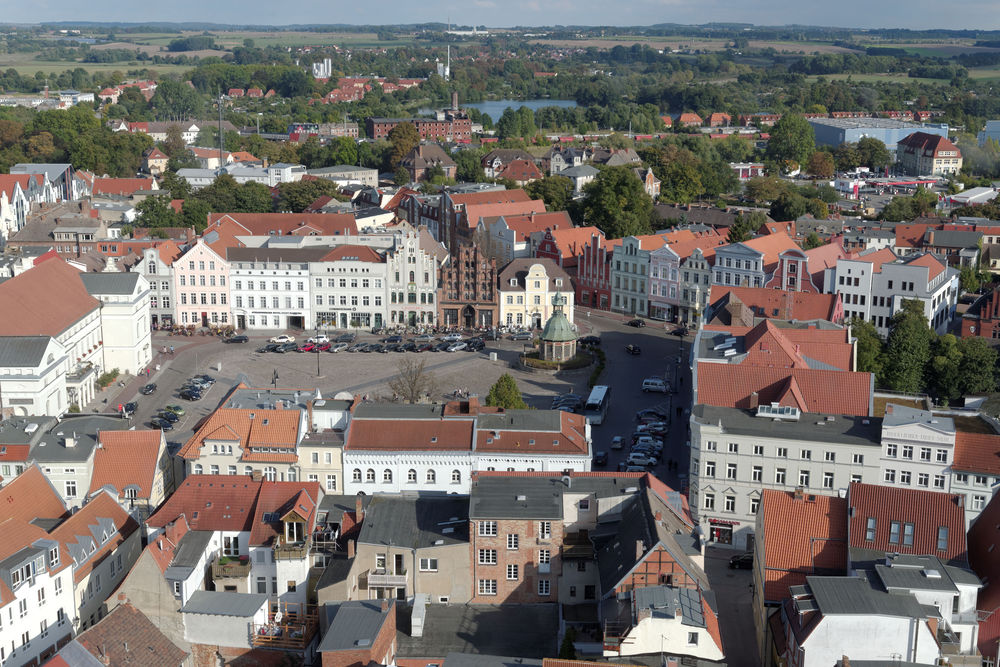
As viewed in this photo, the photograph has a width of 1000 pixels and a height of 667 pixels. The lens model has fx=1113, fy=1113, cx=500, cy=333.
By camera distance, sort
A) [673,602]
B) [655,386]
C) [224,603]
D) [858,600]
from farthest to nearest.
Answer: [655,386] < [224,603] < [673,602] < [858,600]

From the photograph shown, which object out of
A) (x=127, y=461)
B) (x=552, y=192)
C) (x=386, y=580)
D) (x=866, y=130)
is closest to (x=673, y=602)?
(x=386, y=580)

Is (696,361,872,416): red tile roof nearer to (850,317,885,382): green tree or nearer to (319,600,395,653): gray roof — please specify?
(850,317,885,382): green tree

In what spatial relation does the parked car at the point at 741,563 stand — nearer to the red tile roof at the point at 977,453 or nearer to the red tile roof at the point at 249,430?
the red tile roof at the point at 977,453

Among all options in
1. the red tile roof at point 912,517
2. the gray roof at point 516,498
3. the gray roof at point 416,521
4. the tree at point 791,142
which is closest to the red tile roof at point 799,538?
the red tile roof at point 912,517

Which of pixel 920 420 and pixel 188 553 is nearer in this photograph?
pixel 188 553

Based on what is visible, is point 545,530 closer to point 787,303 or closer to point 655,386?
point 655,386
